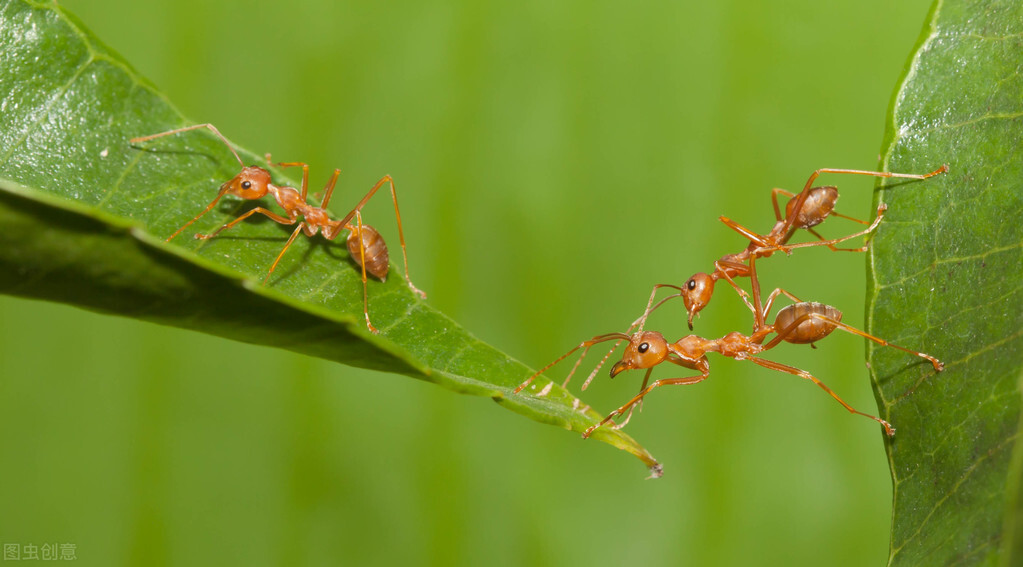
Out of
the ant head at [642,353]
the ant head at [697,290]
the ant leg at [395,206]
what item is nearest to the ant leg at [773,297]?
the ant head at [697,290]

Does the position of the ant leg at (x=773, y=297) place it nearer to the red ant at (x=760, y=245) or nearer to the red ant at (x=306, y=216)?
the red ant at (x=760, y=245)

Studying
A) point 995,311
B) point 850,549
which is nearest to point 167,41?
point 995,311

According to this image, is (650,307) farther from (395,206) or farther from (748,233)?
(395,206)

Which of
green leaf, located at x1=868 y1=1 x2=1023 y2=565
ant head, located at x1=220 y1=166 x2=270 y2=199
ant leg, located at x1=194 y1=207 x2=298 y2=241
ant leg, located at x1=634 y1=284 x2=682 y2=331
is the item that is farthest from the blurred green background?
green leaf, located at x1=868 y1=1 x2=1023 y2=565

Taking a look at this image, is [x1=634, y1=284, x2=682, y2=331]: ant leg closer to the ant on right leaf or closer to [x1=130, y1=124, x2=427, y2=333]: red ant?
the ant on right leaf

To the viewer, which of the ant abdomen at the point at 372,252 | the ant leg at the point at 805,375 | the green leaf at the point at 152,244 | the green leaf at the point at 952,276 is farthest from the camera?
the ant leg at the point at 805,375

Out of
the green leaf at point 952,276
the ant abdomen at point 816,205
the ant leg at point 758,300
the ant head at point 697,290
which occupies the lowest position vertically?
the green leaf at point 952,276

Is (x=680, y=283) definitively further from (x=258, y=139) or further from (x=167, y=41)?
(x=167, y=41)

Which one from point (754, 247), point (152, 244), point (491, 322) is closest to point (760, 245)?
point (754, 247)
